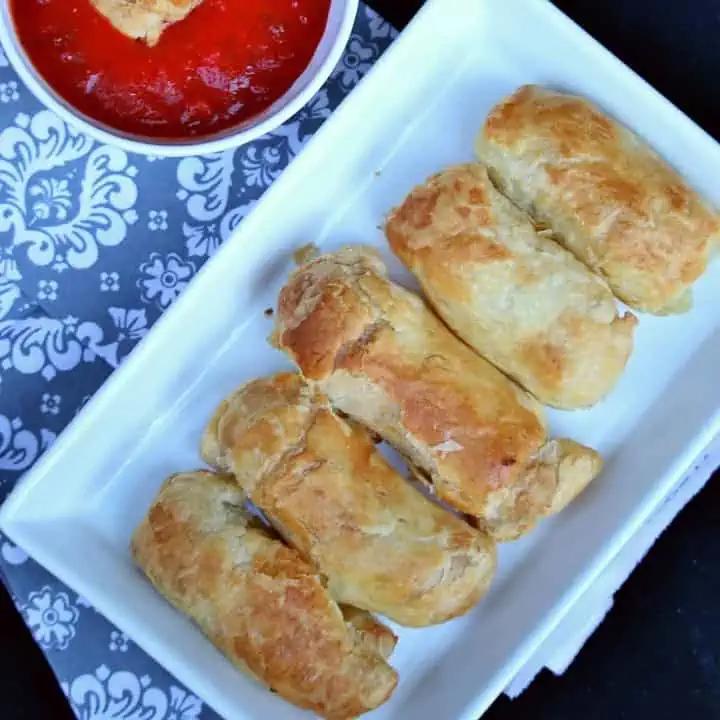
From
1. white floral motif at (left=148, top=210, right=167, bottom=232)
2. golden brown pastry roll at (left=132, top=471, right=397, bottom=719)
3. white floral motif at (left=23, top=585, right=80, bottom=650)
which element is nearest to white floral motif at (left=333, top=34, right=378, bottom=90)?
white floral motif at (left=148, top=210, right=167, bottom=232)

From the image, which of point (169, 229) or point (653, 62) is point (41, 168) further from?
point (653, 62)

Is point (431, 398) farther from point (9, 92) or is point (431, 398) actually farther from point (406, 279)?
point (9, 92)

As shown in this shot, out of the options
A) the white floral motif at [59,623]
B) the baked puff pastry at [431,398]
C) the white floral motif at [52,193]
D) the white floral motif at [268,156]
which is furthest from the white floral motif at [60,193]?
the white floral motif at [59,623]

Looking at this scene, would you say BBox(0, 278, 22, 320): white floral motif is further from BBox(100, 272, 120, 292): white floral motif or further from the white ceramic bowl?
the white ceramic bowl

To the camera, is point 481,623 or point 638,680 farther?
point 638,680

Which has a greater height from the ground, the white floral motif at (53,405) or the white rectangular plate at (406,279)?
the white rectangular plate at (406,279)

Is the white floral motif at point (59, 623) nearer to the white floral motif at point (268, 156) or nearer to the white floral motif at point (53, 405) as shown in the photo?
the white floral motif at point (53, 405)

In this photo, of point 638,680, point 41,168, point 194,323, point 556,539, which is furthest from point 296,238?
point 638,680

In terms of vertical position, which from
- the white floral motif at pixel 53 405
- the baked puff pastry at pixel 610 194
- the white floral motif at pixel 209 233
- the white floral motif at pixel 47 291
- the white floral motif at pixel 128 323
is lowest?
the white floral motif at pixel 53 405
